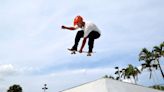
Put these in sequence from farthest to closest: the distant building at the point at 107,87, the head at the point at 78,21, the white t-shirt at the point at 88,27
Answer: the distant building at the point at 107,87
the white t-shirt at the point at 88,27
the head at the point at 78,21

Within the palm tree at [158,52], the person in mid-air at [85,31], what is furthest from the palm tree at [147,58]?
the person in mid-air at [85,31]

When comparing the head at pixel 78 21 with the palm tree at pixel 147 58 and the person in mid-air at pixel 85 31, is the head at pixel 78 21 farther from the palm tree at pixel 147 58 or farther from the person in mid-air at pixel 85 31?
the palm tree at pixel 147 58

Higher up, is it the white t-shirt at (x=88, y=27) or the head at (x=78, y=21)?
the head at (x=78, y=21)

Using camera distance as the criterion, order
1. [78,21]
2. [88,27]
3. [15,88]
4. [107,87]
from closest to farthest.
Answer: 1. [78,21]
2. [88,27]
3. [107,87]
4. [15,88]

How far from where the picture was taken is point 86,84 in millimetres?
19578

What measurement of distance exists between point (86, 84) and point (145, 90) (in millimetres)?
4491

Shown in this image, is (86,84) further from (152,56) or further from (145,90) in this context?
(152,56)

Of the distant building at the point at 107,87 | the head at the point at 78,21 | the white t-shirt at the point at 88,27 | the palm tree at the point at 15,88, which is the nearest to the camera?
the head at the point at 78,21

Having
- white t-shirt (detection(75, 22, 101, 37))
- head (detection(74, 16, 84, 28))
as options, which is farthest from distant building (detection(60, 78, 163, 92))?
head (detection(74, 16, 84, 28))

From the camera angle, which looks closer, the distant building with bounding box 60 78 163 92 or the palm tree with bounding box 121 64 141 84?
the distant building with bounding box 60 78 163 92

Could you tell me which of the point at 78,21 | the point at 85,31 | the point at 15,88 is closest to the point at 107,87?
the point at 85,31

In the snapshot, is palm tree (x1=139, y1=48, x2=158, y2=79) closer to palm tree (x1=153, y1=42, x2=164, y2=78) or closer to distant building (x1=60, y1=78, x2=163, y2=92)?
palm tree (x1=153, y1=42, x2=164, y2=78)

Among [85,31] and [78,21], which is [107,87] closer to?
[85,31]

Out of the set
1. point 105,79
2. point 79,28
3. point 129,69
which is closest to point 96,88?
point 105,79
